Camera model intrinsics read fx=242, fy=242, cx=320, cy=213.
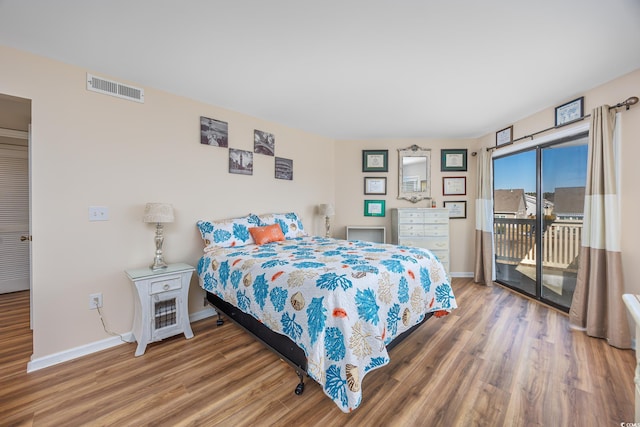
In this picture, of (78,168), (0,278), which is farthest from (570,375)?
(0,278)

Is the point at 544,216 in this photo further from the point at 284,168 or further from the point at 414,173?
the point at 284,168

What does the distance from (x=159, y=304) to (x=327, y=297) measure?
68.1 inches

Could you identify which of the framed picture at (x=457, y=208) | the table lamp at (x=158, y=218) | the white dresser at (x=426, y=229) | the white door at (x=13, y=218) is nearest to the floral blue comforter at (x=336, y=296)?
the table lamp at (x=158, y=218)

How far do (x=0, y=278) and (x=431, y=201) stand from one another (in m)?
6.44

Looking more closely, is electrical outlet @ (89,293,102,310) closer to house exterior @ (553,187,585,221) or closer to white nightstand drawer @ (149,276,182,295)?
white nightstand drawer @ (149,276,182,295)

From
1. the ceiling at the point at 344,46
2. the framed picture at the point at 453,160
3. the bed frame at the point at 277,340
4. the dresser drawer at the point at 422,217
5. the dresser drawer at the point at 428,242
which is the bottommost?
the bed frame at the point at 277,340

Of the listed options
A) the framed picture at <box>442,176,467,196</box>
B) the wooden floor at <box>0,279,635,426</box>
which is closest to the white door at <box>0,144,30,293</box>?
the wooden floor at <box>0,279,635,426</box>

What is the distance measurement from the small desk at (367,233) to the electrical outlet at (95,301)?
11.1 feet

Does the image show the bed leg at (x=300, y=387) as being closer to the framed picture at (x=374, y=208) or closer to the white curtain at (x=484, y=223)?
the framed picture at (x=374, y=208)

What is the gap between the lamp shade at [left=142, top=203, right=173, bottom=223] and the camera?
2213mm

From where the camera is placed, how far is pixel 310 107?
9.97ft

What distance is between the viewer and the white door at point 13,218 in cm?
325

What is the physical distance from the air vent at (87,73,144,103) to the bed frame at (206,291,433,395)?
217cm

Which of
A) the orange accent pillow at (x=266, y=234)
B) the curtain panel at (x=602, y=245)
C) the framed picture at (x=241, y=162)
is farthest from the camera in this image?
the framed picture at (x=241, y=162)
